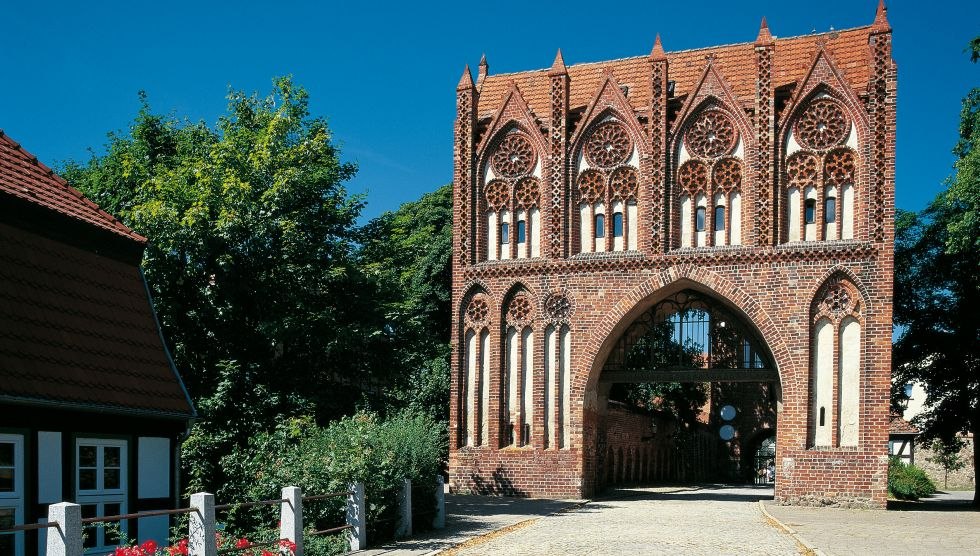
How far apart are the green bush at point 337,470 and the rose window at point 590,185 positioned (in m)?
9.14

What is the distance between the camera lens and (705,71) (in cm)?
2567

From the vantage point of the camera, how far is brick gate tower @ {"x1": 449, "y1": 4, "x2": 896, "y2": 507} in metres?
24.1

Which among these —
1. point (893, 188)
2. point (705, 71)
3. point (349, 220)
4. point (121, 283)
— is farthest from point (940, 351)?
point (121, 283)

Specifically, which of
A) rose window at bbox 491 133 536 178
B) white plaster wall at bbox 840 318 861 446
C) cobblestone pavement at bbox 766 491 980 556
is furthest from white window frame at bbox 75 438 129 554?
white plaster wall at bbox 840 318 861 446

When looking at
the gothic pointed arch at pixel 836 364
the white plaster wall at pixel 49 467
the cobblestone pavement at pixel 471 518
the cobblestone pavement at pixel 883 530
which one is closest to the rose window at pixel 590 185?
A: the gothic pointed arch at pixel 836 364

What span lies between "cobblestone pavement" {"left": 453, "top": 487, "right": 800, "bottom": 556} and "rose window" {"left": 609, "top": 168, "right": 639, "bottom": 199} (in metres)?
7.30

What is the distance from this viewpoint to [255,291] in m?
21.6

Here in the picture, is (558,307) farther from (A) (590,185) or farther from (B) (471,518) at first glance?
(B) (471,518)

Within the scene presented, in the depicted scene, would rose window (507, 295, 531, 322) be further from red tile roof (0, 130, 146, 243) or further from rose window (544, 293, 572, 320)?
red tile roof (0, 130, 146, 243)

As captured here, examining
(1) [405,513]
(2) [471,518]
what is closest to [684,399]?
(2) [471,518]

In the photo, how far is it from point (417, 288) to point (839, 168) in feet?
49.7

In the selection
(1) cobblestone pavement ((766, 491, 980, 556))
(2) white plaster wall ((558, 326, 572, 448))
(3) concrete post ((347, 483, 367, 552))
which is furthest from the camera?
(2) white plaster wall ((558, 326, 572, 448))

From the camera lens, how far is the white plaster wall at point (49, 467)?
13734 mm

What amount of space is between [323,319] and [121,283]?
567 cm
